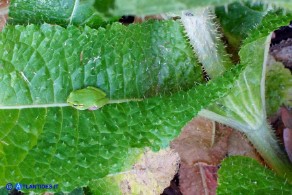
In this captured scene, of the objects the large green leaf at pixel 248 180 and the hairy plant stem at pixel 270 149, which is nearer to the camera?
the large green leaf at pixel 248 180

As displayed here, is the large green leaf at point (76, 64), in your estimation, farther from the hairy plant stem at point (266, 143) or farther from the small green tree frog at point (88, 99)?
the hairy plant stem at point (266, 143)

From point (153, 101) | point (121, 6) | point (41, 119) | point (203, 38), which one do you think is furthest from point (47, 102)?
point (121, 6)

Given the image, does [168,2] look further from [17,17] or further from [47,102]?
[17,17]

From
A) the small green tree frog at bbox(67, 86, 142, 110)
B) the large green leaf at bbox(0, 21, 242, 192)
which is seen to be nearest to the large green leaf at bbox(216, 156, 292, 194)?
the large green leaf at bbox(0, 21, 242, 192)

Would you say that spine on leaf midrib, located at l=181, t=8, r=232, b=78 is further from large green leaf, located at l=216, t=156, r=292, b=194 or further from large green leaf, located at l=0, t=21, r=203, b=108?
large green leaf, located at l=216, t=156, r=292, b=194

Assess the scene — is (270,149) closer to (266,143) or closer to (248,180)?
(266,143)

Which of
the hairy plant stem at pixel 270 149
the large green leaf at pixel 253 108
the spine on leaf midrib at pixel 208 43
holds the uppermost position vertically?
→ the spine on leaf midrib at pixel 208 43

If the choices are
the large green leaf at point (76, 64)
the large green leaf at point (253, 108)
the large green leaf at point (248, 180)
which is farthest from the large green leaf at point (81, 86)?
the large green leaf at point (248, 180)
